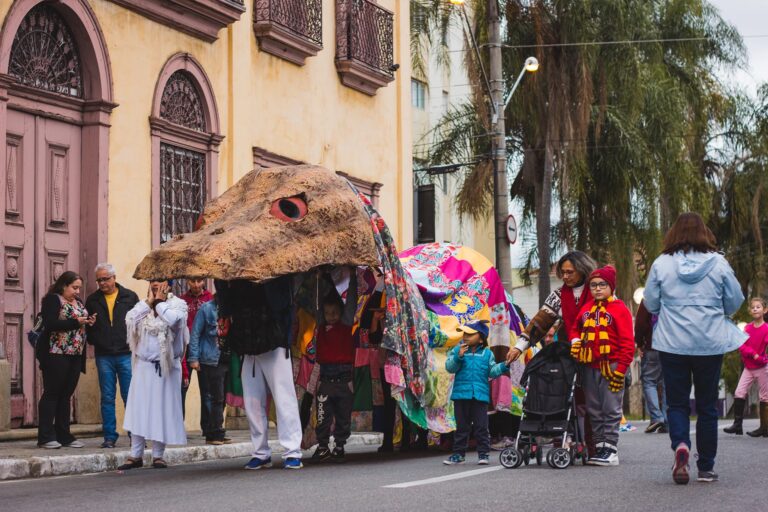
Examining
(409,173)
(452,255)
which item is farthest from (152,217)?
(409,173)

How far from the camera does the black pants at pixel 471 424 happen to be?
12.6 metres

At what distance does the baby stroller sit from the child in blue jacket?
81 centimetres

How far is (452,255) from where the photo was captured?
587 inches

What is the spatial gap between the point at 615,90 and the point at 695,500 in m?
25.6

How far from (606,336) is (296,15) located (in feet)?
35.7

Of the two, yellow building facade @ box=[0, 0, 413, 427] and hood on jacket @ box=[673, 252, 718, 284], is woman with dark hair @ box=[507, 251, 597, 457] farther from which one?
yellow building facade @ box=[0, 0, 413, 427]

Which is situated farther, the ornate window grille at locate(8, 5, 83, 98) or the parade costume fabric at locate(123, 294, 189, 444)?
the ornate window grille at locate(8, 5, 83, 98)

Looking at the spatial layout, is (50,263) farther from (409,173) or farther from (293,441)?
(409,173)

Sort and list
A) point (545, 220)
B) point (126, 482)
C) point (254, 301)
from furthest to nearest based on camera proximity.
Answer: point (545, 220)
point (254, 301)
point (126, 482)

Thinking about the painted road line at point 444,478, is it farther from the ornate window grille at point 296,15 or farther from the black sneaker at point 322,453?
the ornate window grille at point 296,15

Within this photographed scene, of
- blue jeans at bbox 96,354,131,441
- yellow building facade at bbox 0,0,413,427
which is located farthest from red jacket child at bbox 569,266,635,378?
yellow building facade at bbox 0,0,413,427

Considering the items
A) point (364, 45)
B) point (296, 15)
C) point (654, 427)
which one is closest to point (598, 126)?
point (364, 45)

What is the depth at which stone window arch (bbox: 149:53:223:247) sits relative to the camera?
1809 cm

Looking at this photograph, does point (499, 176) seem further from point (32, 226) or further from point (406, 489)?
point (406, 489)
